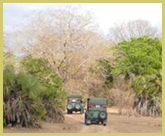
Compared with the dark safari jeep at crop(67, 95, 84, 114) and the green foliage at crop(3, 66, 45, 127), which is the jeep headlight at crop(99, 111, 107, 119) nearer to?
the green foliage at crop(3, 66, 45, 127)

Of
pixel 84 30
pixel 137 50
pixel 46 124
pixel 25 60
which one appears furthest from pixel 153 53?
pixel 46 124

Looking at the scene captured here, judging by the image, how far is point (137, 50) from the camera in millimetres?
34219

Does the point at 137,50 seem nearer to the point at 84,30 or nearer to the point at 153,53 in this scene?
the point at 153,53

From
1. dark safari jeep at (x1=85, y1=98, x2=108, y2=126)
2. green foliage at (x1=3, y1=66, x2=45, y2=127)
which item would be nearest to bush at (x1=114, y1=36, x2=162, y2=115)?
dark safari jeep at (x1=85, y1=98, x2=108, y2=126)

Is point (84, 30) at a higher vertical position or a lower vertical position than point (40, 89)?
higher

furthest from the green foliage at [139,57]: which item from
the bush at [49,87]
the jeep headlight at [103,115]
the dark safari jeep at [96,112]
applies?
the jeep headlight at [103,115]

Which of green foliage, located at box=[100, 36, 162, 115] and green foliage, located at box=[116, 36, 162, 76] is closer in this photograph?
green foliage, located at box=[100, 36, 162, 115]

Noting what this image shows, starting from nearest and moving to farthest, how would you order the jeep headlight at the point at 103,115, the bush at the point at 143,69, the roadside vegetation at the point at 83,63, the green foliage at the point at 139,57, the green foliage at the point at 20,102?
the green foliage at the point at 20,102 < the jeep headlight at the point at 103,115 < the roadside vegetation at the point at 83,63 < the bush at the point at 143,69 < the green foliage at the point at 139,57

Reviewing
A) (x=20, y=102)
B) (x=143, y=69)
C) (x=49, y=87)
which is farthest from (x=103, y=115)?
(x=143, y=69)

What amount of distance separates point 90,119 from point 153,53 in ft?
52.0

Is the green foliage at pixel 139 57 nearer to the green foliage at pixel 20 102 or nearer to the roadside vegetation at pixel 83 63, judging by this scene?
the roadside vegetation at pixel 83 63

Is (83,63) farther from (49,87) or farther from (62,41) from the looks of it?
(49,87)

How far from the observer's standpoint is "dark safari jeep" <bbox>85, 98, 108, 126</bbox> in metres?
19.6

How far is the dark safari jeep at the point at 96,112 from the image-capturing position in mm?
19609
